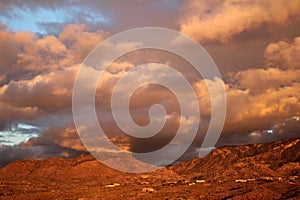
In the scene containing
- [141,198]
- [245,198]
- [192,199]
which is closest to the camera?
[245,198]

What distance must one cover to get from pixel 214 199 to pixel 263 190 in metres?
23.6

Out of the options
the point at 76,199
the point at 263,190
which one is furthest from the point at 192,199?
the point at 76,199

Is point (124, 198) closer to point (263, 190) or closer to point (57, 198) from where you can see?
point (57, 198)

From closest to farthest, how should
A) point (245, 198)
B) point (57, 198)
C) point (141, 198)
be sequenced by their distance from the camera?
point (245, 198) < point (141, 198) < point (57, 198)

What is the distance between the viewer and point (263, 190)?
494ft

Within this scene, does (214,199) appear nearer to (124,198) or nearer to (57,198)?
(124,198)

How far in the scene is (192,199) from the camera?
14250cm

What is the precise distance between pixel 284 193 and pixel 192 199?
108ft

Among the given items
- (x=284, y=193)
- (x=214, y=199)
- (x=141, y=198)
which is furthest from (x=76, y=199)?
(x=284, y=193)

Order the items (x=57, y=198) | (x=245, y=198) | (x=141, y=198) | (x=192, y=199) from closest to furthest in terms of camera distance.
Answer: (x=245, y=198) < (x=192, y=199) < (x=141, y=198) < (x=57, y=198)

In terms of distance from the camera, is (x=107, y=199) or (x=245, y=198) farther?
(x=107, y=199)

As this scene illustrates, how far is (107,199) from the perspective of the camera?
160 metres

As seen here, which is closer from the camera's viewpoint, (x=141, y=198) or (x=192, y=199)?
(x=192, y=199)

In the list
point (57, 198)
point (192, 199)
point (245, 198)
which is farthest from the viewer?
point (57, 198)
